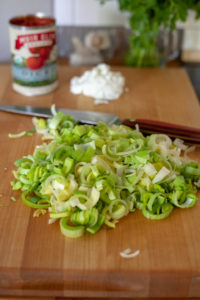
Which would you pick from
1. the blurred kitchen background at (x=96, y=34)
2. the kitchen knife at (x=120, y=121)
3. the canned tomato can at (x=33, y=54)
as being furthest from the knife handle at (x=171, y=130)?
the blurred kitchen background at (x=96, y=34)

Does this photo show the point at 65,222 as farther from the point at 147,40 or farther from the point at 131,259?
the point at 147,40

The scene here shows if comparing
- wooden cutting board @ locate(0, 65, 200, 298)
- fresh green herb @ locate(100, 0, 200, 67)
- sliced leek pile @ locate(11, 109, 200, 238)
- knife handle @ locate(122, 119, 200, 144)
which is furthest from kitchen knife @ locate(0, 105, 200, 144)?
fresh green herb @ locate(100, 0, 200, 67)

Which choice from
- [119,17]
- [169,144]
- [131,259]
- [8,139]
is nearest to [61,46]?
[119,17]

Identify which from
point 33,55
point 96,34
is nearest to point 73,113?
point 33,55

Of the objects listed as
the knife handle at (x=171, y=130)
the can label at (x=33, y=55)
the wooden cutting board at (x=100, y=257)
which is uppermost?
the can label at (x=33, y=55)

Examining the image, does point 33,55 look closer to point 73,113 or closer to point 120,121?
point 73,113

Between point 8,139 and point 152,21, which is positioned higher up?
point 152,21

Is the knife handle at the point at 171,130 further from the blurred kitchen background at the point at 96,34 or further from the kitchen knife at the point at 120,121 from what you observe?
the blurred kitchen background at the point at 96,34
